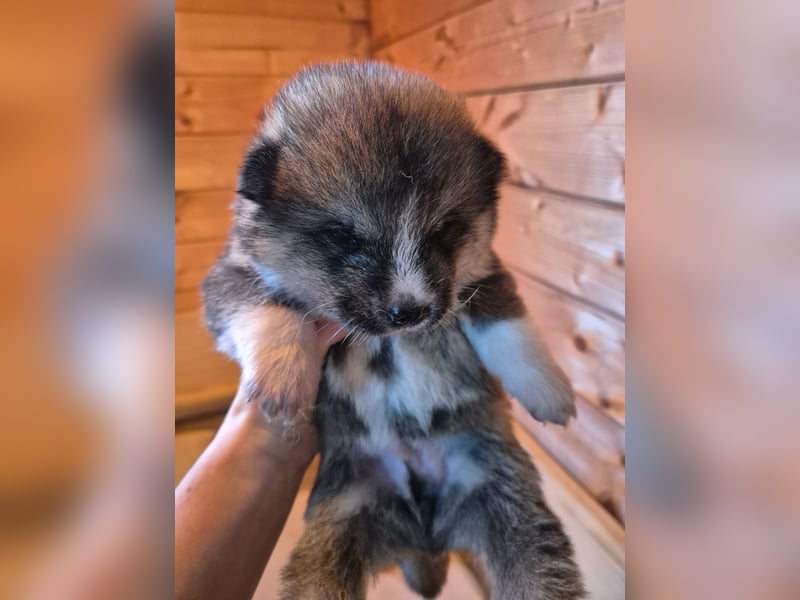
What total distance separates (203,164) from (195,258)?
0.45 meters

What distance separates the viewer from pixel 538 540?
138 cm

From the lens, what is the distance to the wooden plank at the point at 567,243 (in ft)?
6.41

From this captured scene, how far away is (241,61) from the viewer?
300cm

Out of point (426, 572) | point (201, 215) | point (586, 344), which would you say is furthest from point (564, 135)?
point (201, 215)

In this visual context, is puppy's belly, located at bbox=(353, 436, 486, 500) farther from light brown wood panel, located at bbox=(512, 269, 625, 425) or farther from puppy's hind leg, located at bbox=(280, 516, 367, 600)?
light brown wood panel, located at bbox=(512, 269, 625, 425)

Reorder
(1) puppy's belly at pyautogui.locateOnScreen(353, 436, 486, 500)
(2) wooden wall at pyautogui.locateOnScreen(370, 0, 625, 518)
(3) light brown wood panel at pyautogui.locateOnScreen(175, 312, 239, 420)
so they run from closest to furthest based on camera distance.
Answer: (1) puppy's belly at pyautogui.locateOnScreen(353, 436, 486, 500), (2) wooden wall at pyautogui.locateOnScreen(370, 0, 625, 518), (3) light brown wood panel at pyautogui.locateOnScreen(175, 312, 239, 420)

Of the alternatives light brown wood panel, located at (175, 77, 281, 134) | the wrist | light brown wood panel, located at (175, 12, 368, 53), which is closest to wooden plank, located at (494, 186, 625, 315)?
the wrist

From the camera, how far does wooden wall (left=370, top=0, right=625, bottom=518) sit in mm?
1896

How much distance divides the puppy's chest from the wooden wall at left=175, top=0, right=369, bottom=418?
1.17 meters
